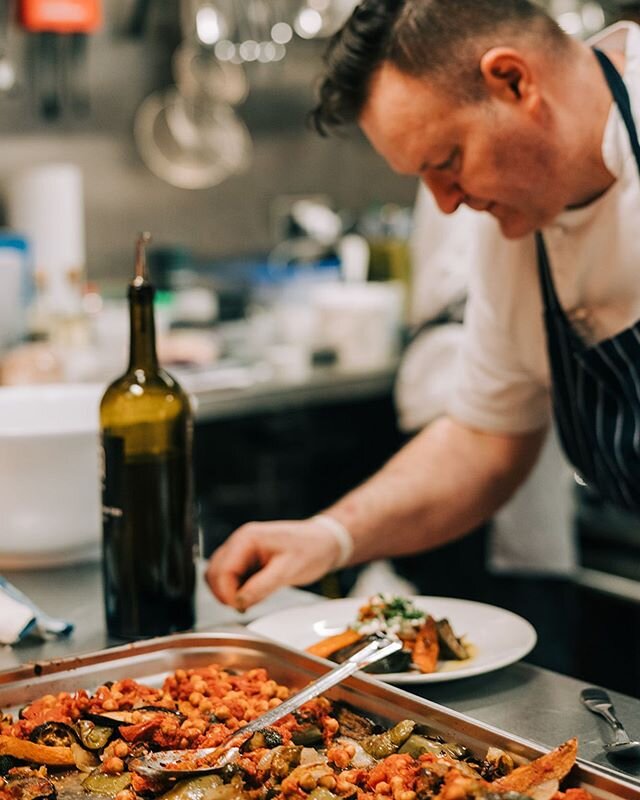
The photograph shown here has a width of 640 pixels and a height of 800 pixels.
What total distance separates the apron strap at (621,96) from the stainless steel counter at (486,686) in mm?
735

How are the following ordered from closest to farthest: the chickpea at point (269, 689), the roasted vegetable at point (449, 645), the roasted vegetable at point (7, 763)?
the roasted vegetable at point (7, 763)
the chickpea at point (269, 689)
the roasted vegetable at point (449, 645)

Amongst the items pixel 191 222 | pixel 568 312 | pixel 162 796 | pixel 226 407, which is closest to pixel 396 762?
pixel 162 796

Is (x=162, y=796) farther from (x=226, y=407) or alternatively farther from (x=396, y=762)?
(x=226, y=407)

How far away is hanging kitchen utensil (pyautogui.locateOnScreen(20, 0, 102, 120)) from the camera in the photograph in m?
3.80

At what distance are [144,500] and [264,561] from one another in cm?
22

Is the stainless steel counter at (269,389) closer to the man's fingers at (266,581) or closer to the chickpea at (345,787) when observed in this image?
the man's fingers at (266,581)

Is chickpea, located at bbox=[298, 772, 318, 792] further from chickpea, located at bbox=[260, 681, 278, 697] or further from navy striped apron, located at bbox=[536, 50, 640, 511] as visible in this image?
navy striped apron, located at bbox=[536, 50, 640, 511]

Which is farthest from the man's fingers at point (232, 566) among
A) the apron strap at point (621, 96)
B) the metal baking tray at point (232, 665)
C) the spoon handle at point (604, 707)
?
the apron strap at point (621, 96)

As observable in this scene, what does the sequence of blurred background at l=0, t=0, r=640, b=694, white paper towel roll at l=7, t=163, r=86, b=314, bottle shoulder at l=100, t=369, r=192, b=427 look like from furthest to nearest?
white paper towel roll at l=7, t=163, r=86, b=314 → blurred background at l=0, t=0, r=640, b=694 → bottle shoulder at l=100, t=369, r=192, b=427

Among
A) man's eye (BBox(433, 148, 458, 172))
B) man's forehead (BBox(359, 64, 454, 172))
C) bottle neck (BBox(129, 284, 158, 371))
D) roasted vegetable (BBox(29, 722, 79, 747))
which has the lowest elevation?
roasted vegetable (BBox(29, 722, 79, 747))

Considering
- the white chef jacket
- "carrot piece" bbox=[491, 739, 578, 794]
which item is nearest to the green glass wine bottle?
"carrot piece" bbox=[491, 739, 578, 794]

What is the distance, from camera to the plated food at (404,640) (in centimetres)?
129

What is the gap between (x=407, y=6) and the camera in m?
1.59

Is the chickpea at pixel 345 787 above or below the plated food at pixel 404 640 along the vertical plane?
below
